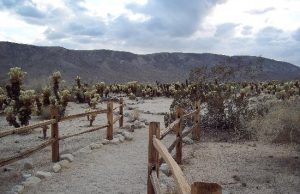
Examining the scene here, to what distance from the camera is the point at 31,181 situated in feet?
29.7

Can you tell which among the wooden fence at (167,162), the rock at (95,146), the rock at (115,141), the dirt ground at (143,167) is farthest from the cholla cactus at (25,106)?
the wooden fence at (167,162)

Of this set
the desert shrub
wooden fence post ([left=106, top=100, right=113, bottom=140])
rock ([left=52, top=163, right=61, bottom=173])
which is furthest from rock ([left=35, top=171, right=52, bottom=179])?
the desert shrub

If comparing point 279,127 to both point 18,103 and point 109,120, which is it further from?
point 18,103

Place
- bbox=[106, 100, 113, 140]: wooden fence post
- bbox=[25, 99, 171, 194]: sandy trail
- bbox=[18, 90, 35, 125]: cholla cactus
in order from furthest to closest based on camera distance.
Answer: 1. bbox=[18, 90, 35, 125]: cholla cactus
2. bbox=[106, 100, 113, 140]: wooden fence post
3. bbox=[25, 99, 171, 194]: sandy trail

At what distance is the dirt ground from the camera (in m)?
9.08

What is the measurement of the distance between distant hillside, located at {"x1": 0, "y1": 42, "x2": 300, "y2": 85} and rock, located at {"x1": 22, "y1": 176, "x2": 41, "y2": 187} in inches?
2450

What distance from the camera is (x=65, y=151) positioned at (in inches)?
481

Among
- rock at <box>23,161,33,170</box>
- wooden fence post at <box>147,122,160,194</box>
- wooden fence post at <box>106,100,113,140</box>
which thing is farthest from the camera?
wooden fence post at <box>106,100,113,140</box>

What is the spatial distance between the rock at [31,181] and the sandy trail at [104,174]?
0.37 ft

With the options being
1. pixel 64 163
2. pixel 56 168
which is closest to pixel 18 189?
pixel 56 168

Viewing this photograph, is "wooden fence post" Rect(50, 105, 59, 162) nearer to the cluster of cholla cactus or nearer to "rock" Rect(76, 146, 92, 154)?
"rock" Rect(76, 146, 92, 154)

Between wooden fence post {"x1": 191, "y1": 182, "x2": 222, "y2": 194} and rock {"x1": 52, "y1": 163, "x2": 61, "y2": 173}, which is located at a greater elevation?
wooden fence post {"x1": 191, "y1": 182, "x2": 222, "y2": 194}

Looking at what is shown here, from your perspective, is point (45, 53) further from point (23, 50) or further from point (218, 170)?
point (218, 170)

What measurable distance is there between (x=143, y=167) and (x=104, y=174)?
A: 3.81 feet
